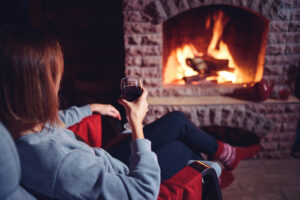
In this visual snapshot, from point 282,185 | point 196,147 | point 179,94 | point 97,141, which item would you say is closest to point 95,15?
point 179,94

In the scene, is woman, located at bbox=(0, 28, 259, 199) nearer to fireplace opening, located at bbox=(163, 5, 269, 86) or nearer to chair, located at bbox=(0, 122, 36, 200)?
chair, located at bbox=(0, 122, 36, 200)

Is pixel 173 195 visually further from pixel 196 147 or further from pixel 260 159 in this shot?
pixel 260 159

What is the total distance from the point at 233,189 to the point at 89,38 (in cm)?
194

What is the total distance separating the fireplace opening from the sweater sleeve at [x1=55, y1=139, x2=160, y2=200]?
4.19ft

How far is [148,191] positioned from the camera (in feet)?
2.73

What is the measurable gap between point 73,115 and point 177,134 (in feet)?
1.87

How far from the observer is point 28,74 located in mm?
723

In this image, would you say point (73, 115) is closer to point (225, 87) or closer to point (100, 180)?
point (100, 180)

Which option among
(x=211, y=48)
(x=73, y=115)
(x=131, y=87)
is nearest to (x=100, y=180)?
(x=131, y=87)

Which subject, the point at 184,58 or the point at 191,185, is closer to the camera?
the point at 191,185

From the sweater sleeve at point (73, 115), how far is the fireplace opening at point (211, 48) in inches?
34.6

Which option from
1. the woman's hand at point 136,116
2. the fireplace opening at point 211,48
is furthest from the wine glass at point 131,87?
the fireplace opening at point 211,48

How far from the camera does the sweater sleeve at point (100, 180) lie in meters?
0.73

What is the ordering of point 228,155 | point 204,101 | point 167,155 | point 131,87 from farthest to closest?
point 204,101 < point 228,155 < point 167,155 < point 131,87
